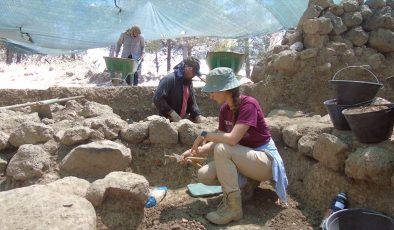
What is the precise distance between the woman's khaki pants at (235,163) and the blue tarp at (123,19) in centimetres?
386

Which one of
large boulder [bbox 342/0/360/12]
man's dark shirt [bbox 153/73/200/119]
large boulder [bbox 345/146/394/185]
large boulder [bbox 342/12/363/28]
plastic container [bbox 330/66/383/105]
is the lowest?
large boulder [bbox 345/146/394/185]

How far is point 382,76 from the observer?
17.1 feet

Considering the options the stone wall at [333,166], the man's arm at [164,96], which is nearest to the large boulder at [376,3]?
the stone wall at [333,166]

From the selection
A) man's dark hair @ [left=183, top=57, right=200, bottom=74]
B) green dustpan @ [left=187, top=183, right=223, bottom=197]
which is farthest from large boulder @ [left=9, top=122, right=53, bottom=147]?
man's dark hair @ [left=183, top=57, right=200, bottom=74]

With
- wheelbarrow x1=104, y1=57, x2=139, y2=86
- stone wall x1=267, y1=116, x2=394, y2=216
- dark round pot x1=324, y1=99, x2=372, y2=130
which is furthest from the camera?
wheelbarrow x1=104, y1=57, x2=139, y2=86

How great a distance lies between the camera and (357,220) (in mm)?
2541

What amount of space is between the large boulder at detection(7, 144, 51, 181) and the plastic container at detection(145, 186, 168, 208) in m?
0.97

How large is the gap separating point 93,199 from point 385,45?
4.47 m

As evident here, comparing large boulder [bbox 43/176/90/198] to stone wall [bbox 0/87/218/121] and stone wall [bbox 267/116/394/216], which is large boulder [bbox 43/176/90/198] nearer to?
stone wall [bbox 267/116/394/216]

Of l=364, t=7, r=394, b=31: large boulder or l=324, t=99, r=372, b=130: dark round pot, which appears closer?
l=324, t=99, r=372, b=130: dark round pot

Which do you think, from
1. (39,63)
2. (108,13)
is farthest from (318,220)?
(39,63)

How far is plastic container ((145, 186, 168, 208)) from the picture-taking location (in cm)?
305

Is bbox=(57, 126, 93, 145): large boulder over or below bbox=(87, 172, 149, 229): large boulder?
over

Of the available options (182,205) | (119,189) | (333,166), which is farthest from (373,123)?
(119,189)
